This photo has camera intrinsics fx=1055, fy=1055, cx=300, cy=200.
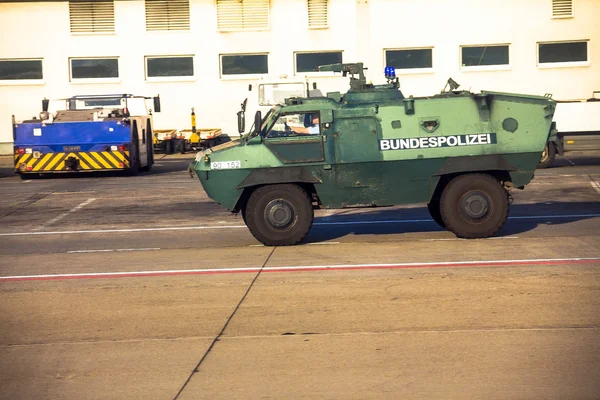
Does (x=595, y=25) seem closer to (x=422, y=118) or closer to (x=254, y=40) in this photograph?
(x=254, y=40)

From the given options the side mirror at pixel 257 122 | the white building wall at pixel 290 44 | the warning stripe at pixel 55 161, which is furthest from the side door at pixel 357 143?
the white building wall at pixel 290 44

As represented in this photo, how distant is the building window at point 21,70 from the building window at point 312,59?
9500 mm

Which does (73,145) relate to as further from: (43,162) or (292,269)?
(292,269)

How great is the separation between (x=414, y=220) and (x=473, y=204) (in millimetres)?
2886

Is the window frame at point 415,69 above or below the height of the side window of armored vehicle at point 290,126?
above

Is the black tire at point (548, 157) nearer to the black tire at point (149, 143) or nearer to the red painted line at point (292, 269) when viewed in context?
the black tire at point (149, 143)

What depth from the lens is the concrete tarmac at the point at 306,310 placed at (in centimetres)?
831

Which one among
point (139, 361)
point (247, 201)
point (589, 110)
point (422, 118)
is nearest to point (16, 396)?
point (139, 361)

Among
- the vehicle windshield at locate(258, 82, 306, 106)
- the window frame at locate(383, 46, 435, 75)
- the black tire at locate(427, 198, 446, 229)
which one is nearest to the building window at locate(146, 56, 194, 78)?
the window frame at locate(383, 46, 435, 75)

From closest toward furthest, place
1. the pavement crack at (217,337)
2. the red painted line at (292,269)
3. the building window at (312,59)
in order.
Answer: the pavement crack at (217,337)
the red painted line at (292,269)
the building window at (312,59)

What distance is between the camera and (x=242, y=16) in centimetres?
3859

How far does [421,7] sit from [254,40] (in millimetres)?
6166

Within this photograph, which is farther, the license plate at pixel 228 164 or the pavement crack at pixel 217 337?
the license plate at pixel 228 164

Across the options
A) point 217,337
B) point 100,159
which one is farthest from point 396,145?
point 100,159
